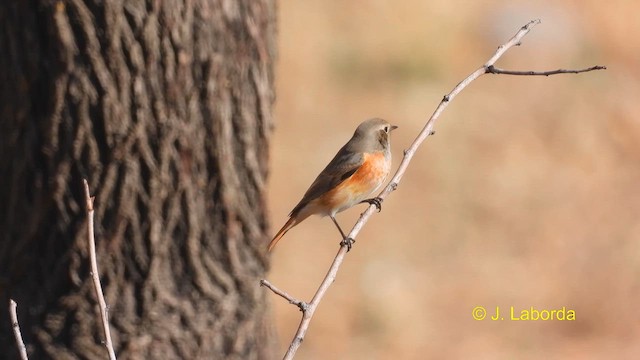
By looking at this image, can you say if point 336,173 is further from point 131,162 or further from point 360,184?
point 131,162

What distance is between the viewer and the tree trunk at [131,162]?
14.2 ft

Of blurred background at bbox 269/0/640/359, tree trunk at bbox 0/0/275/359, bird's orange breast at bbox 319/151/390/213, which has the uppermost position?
blurred background at bbox 269/0/640/359

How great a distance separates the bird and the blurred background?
3081 mm

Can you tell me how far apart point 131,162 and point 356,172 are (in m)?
1.16

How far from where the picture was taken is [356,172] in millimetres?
4977

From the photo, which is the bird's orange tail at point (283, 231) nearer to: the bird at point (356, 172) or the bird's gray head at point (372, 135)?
the bird at point (356, 172)

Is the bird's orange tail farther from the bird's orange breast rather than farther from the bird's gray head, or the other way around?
the bird's gray head

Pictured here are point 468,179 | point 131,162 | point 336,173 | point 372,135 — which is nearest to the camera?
point 131,162

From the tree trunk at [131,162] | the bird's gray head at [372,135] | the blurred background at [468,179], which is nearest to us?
the tree trunk at [131,162]

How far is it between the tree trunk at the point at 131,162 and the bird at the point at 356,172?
1.46 feet

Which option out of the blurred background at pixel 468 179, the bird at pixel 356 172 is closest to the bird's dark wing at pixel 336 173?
the bird at pixel 356 172

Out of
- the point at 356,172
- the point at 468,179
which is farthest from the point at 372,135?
the point at 468,179

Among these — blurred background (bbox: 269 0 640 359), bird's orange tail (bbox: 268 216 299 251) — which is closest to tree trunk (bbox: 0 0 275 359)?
bird's orange tail (bbox: 268 216 299 251)

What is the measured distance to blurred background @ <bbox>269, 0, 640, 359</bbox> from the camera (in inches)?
342
